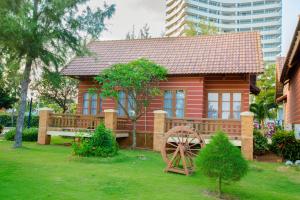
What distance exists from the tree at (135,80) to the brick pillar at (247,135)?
14.5ft

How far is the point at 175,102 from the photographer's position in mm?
17719

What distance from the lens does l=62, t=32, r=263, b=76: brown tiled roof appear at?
1667 cm

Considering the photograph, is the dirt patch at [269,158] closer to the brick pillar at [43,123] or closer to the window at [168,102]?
the window at [168,102]

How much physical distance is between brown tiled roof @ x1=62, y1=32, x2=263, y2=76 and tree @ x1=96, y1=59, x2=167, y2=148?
1228mm

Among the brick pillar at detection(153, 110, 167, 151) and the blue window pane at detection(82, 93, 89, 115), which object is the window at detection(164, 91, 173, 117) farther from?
the blue window pane at detection(82, 93, 89, 115)

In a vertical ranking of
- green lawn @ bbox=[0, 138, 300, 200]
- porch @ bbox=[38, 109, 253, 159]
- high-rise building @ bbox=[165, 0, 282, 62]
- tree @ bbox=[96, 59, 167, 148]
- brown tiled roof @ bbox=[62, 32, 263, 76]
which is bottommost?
green lawn @ bbox=[0, 138, 300, 200]

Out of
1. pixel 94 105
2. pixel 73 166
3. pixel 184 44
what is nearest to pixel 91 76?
pixel 94 105

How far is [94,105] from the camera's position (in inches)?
763

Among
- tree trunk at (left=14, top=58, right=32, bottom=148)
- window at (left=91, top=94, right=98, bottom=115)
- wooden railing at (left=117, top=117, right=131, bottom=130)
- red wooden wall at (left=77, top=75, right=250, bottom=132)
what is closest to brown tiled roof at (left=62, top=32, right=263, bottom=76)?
red wooden wall at (left=77, top=75, right=250, bottom=132)

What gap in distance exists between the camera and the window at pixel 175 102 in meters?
17.6

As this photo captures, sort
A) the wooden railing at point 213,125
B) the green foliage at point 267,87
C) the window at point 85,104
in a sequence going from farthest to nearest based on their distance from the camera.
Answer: the green foliage at point 267,87 < the window at point 85,104 < the wooden railing at point 213,125

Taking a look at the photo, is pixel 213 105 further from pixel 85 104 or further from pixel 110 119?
pixel 85 104

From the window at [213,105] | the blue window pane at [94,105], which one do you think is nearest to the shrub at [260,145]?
the window at [213,105]

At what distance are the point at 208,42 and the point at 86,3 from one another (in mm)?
7395
